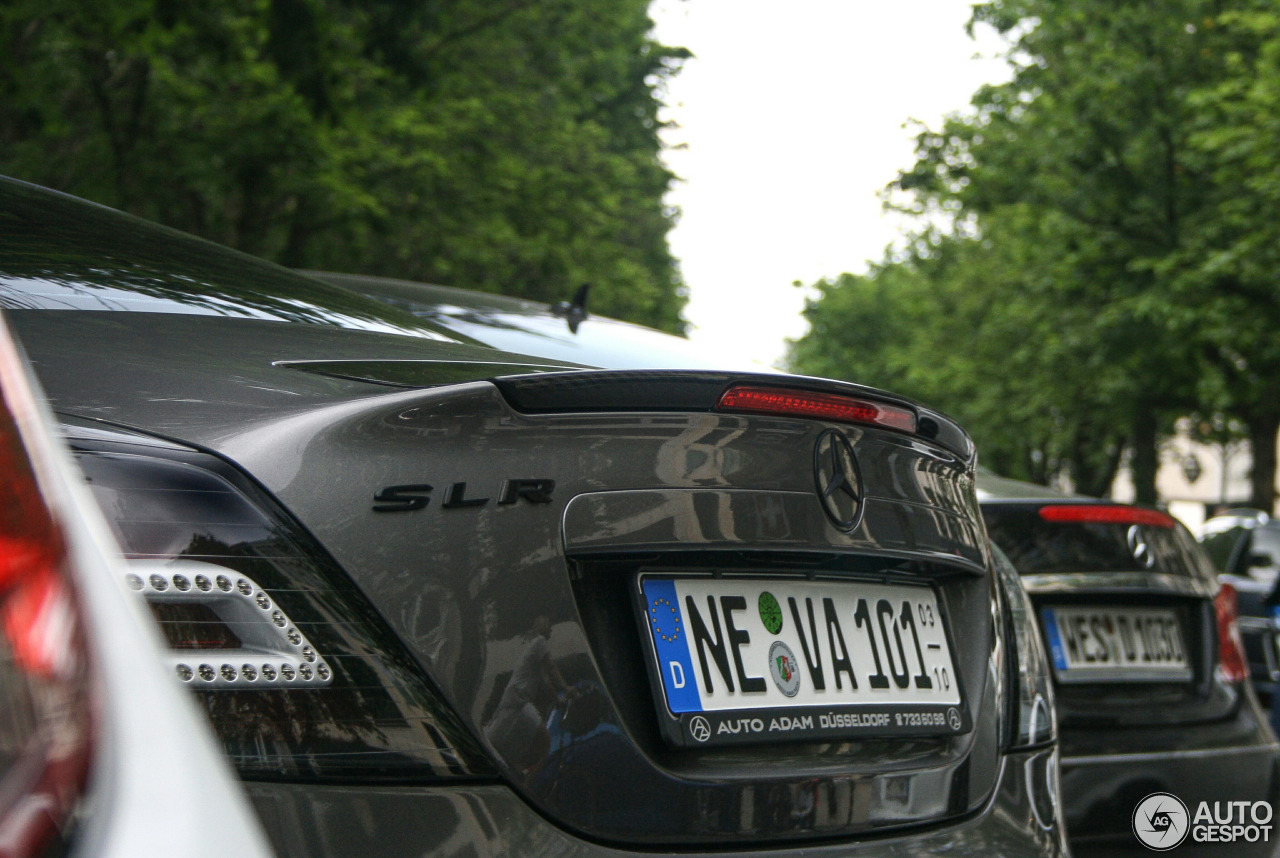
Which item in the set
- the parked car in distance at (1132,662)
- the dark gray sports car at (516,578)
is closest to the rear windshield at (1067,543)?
the parked car in distance at (1132,662)

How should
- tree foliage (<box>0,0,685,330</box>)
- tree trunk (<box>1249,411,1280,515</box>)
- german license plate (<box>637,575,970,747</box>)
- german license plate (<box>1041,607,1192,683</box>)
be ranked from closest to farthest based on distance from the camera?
1. german license plate (<box>637,575,970,747</box>)
2. german license plate (<box>1041,607,1192,683</box>)
3. tree foliage (<box>0,0,685,330</box>)
4. tree trunk (<box>1249,411,1280,515</box>)

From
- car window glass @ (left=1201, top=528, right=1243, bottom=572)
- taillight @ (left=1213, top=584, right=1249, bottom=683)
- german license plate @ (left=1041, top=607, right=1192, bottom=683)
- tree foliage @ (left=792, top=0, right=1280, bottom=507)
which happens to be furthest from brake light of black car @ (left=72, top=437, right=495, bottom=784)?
tree foliage @ (left=792, top=0, right=1280, bottom=507)

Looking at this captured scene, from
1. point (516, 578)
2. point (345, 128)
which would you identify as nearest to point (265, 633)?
point (516, 578)

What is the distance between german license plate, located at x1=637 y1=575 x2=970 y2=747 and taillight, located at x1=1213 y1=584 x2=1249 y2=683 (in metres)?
2.39

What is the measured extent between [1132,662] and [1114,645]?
0.07m

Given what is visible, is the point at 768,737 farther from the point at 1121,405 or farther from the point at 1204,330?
the point at 1121,405

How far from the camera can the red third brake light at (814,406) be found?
6.55 ft

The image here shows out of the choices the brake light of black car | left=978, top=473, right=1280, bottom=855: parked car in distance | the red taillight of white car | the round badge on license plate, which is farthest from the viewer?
left=978, top=473, right=1280, bottom=855: parked car in distance

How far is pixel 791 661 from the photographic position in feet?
6.61

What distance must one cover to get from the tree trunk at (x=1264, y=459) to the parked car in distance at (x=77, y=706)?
27.8 m

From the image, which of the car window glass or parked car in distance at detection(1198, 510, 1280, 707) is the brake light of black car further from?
the car window glass

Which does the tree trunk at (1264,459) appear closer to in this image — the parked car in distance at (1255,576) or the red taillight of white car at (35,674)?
Result: the parked car in distance at (1255,576)

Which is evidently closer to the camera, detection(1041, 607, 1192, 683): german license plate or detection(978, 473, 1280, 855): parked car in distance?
detection(978, 473, 1280, 855): parked car in distance

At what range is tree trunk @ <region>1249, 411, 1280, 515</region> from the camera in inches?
1035
